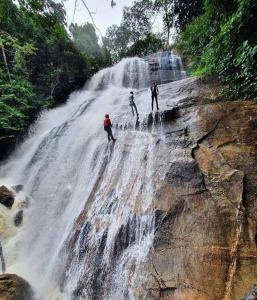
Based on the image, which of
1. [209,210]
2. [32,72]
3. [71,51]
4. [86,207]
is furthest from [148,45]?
[209,210]

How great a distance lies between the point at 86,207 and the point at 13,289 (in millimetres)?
3022

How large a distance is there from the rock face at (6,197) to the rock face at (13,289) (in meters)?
4.71

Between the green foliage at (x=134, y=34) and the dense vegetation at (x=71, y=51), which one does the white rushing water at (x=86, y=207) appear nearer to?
the dense vegetation at (x=71, y=51)

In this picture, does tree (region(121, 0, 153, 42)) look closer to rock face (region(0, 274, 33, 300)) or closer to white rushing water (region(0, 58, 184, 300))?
white rushing water (region(0, 58, 184, 300))

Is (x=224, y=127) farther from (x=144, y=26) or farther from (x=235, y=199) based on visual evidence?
(x=144, y=26)

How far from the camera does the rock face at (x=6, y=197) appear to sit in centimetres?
1165

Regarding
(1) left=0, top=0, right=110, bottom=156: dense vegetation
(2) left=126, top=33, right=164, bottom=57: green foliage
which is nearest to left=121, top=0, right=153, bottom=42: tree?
(2) left=126, top=33, right=164, bottom=57: green foliage

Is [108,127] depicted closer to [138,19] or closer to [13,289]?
[13,289]

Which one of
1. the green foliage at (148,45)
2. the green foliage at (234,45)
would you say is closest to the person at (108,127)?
the green foliage at (234,45)

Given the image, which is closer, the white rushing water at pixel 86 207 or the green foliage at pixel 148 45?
the white rushing water at pixel 86 207

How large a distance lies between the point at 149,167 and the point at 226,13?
7473 millimetres

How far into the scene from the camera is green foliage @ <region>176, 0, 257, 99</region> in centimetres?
932

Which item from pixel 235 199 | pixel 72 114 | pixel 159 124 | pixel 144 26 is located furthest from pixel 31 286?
pixel 144 26

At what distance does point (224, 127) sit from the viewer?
8797mm
